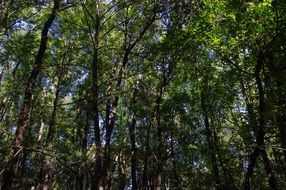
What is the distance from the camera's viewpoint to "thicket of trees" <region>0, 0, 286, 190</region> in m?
13.7

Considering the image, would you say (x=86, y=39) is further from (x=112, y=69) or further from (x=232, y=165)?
(x=232, y=165)

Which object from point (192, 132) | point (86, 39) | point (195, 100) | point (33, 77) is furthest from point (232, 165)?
point (33, 77)

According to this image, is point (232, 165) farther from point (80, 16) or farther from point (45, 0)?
point (45, 0)

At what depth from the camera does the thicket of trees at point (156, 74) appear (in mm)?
13695

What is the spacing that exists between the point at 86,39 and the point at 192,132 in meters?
8.88

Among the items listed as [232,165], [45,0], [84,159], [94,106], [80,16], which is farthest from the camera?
[232,165]

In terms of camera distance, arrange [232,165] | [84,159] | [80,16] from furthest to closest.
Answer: [232,165] < [80,16] < [84,159]

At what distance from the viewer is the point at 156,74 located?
78.9ft

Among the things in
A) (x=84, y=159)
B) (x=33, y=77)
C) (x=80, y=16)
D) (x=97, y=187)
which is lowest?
(x=97, y=187)

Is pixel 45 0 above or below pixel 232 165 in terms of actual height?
above

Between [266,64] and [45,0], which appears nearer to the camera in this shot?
[45,0]

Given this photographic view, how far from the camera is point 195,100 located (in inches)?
935

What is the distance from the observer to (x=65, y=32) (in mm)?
24125

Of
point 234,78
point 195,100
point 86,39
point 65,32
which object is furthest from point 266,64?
point 65,32
